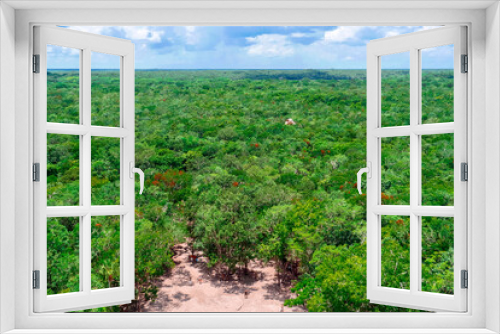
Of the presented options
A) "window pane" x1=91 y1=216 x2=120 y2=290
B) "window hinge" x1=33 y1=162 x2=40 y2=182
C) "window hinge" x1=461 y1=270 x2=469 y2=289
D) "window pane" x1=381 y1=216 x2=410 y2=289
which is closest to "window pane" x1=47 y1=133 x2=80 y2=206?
"window hinge" x1=33 y1=162 x2=40 y2=182

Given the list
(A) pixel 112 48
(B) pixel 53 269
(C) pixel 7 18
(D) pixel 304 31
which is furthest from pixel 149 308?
(D) pixel 304 31

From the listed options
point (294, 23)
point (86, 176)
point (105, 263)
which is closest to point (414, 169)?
point (294, 23)

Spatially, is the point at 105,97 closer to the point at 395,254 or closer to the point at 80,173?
the point at 80,173

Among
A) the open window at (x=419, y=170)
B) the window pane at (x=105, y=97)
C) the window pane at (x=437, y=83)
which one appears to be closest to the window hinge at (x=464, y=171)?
the open window at (x=419, y=170)

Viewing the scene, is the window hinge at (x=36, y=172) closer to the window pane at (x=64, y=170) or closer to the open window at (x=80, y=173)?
the open window at (x=80, y=173)

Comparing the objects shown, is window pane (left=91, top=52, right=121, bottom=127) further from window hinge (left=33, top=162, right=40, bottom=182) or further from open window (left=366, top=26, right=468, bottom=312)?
open window (left=366, top=26, right=468, bottom=312)

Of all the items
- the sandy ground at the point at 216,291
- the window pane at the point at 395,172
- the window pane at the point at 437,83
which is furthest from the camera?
the sandy ground at the point at 216,291
